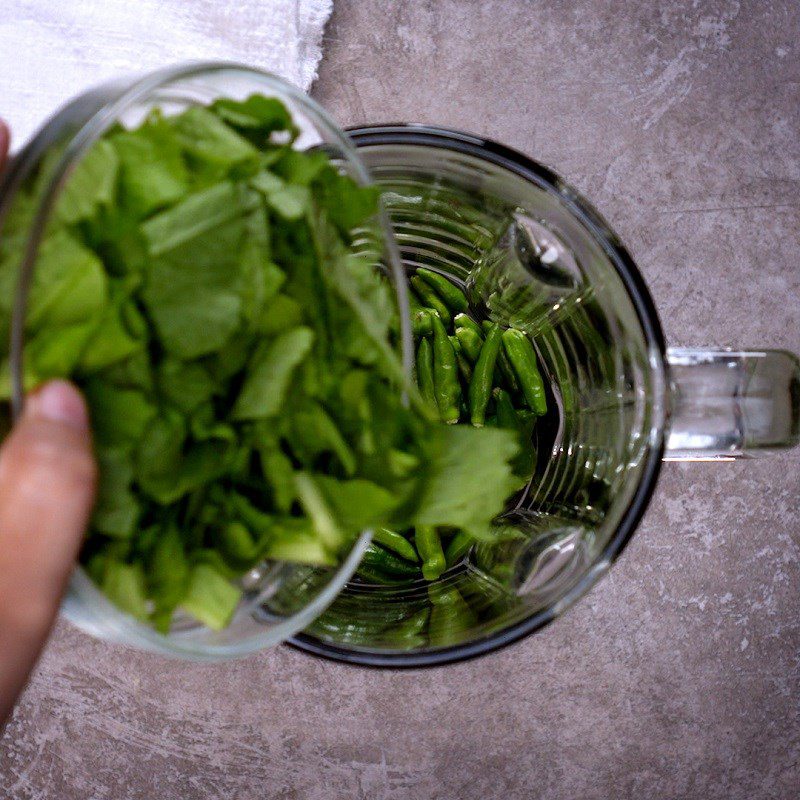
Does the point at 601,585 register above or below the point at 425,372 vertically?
below

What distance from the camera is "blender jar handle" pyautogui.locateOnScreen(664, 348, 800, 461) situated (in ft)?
1.87

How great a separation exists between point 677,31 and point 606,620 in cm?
67

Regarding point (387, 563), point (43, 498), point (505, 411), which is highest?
point (43, 498)

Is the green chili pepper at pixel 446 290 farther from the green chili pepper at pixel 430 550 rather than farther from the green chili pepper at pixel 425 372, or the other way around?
the green chili pepper at pixel 430 550

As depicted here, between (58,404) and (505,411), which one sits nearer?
(58,404)

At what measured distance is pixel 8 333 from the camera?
385 millimetres

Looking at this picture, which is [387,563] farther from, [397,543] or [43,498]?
[43,498]

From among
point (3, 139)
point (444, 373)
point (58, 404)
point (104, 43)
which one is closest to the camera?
point (58, 404)

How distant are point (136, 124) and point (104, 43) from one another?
0.46 metres

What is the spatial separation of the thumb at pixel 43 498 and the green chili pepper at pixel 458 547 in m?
0.37

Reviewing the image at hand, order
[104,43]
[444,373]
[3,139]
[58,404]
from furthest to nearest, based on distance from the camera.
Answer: [104,43] < [444,373] < [3,139] < [58,404]

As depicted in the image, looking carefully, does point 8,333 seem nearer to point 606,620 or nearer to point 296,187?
point 296,187

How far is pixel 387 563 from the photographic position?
2.33 ft

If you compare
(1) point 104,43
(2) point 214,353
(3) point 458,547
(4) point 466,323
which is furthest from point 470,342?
(1) point 104,43
